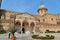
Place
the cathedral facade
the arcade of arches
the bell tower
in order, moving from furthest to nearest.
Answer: the bell tower
the arcade of arches
the cathedral facade

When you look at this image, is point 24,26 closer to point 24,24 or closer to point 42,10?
point 24,24

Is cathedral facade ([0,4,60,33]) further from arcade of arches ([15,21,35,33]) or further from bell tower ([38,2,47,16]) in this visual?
bell tower ([38,2,47,16])

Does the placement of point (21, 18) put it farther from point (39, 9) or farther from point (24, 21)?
point (39, 9)

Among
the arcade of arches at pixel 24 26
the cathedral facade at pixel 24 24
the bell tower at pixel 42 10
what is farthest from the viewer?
the bell tower at pixel 42 10

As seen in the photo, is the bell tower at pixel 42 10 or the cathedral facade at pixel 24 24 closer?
the cathedral facade at pixel 24 24

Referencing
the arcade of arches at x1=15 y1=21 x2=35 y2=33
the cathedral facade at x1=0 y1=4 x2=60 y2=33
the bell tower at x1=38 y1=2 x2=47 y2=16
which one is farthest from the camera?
the bell tower at x1=38 y1=2 x2=47 y2=16

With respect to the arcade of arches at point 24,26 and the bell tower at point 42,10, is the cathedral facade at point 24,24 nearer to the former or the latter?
the arcade of arches at point 24,26

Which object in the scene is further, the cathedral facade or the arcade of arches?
the arcade of arches

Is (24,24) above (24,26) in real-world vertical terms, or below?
above

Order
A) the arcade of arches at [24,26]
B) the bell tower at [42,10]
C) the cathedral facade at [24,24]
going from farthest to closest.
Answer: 1. the bell tower at [42,10]
2. the arcade of arches at [24,26]
3. the cathedral facade at [24,24]

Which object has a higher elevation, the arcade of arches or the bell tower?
the bell tower

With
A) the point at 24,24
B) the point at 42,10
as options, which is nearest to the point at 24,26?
the point at 24,24

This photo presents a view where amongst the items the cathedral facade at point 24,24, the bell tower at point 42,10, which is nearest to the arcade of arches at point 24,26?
the cathedral facade at point 24,24

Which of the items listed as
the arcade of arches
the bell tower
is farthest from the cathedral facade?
the bell tower
